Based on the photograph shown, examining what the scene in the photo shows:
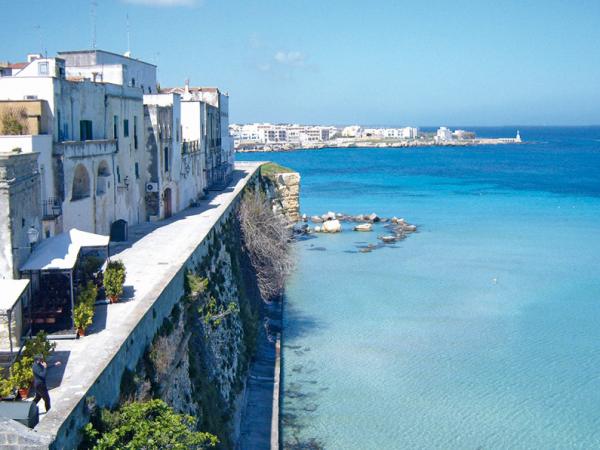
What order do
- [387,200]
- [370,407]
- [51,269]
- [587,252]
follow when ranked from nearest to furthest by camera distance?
[51,269] < [370,407] < [587,252] < [387,200]

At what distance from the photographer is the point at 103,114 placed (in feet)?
80.4

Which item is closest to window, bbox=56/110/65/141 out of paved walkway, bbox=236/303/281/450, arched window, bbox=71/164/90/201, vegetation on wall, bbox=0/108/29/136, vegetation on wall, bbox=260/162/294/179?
vegetation on wall, bbox=0/108/29/136

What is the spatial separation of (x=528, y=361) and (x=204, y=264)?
12.1 m

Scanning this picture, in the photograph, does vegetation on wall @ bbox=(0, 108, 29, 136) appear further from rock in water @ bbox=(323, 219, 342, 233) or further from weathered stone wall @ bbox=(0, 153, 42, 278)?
rock in water @ bbox=(323, 219, 342, 233)

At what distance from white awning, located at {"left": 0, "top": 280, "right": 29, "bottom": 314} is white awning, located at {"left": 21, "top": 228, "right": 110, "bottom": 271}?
1636mm

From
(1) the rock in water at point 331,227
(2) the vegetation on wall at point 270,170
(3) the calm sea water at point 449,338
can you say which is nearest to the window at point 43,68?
(3) the calm sea water at point 449,338

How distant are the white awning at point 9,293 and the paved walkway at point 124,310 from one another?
4.15 feet

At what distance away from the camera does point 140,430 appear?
10.6m

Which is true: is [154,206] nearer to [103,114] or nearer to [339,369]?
[103,114]

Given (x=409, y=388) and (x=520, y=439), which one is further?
(x=409, y=388)

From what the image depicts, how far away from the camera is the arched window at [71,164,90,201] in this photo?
22406 millimetres

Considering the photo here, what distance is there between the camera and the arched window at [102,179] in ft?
80.2

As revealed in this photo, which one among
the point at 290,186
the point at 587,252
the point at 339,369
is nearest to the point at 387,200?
the point at 290,186

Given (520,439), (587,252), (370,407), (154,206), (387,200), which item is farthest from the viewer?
(387,200)
